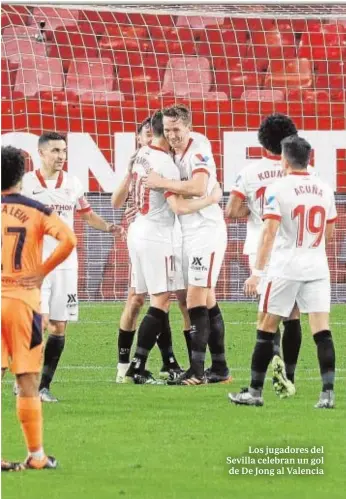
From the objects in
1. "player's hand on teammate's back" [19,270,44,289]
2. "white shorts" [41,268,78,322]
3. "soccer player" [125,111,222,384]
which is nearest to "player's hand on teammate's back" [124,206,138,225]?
"soccer player" [125,111,222,384]

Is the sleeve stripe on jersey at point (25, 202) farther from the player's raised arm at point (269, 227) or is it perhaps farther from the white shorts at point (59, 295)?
the white shorts at point (59, 295)

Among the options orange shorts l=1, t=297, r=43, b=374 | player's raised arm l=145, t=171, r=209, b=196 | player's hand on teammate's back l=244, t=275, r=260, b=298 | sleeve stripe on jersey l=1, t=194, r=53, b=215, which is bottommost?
orange shorts l=1, t=297, r=43, b=374

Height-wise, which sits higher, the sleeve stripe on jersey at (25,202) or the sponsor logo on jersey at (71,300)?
the sleeve stripe on jersey at (25,202)

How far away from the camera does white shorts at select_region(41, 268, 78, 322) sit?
9180 millimetres

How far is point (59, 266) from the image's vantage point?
9.22 metres

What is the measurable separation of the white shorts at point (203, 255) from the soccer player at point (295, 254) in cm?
152

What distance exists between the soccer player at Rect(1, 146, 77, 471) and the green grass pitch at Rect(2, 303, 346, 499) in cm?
40

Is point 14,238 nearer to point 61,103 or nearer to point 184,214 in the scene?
point 184,214

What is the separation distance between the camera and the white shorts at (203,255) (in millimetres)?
10117

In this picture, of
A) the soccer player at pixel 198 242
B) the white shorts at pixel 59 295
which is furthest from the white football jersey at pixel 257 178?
the white shorts at pixel 59 295

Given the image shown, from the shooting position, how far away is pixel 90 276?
1759 cm

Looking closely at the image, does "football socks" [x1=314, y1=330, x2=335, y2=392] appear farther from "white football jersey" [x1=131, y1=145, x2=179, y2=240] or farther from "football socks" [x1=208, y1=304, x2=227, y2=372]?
"white football jersey" [x1=131, y1=145, x2=179, y2=240]

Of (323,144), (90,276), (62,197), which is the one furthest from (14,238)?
(323,144)

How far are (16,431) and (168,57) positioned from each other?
38.6 feet
